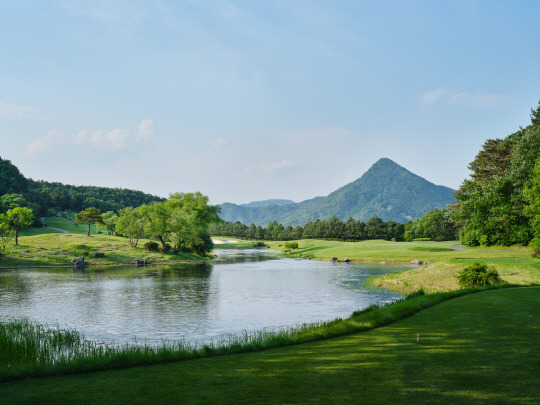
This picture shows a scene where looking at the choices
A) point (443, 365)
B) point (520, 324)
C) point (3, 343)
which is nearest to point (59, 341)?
point (3, 343)

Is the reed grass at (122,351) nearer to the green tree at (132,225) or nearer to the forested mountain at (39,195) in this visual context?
the green tree at (132,225)

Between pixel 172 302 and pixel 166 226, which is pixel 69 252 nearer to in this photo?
pixel 166 226

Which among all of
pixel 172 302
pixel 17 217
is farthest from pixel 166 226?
pixel 172 302

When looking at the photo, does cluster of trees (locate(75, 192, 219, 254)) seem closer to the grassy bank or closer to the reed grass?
the grassy bank

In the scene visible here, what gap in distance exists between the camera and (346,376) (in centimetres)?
875

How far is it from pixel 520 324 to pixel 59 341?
807 inches

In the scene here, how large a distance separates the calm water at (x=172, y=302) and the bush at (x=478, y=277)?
6.43m

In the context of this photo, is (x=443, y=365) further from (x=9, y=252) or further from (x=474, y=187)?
(x=9, y=252)

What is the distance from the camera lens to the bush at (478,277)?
3297 cm

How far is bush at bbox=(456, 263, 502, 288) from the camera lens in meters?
33.0

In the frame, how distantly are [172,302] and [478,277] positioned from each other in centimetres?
2705

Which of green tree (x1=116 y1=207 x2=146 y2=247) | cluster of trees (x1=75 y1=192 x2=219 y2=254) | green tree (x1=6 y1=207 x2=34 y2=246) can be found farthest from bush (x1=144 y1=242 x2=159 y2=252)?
green tree (x1=6 y1=207 x2=34 y2=246)

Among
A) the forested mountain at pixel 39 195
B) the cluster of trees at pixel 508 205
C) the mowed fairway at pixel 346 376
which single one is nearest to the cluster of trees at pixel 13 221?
the forested mountain at pixel 39 195

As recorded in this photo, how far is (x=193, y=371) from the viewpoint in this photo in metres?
9.97
